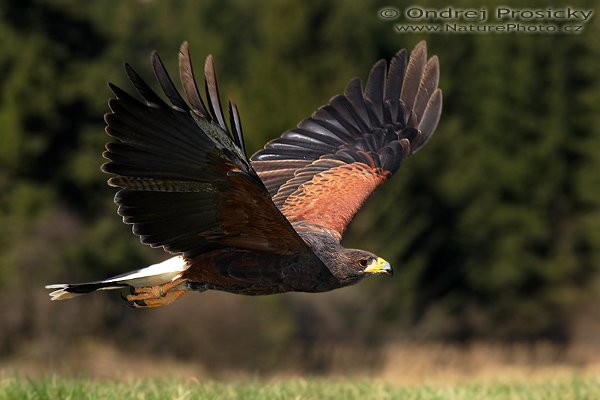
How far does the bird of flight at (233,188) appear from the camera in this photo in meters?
5.91

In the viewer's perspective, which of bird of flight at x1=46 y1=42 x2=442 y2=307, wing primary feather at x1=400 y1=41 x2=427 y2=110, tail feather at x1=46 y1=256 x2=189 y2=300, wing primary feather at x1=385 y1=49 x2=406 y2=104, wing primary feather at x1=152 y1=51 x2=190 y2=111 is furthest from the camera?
wing primary feather at x1=385 y1=49 x2=406 y2=104

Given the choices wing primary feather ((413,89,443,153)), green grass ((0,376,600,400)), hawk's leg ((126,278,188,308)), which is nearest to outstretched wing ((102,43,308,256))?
hawk's leg ((126,278,188,308))

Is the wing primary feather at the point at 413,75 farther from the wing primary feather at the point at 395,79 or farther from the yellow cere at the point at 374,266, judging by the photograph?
the yellow cere at the point at 374,266

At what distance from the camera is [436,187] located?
3956 centimetres

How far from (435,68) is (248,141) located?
25.1m

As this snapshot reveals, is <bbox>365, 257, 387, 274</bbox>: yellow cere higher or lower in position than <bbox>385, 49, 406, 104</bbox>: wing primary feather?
lower

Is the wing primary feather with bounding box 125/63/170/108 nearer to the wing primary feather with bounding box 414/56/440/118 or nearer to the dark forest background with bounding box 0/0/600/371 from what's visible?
the wing primary feather with bounding box 414/56/440/118

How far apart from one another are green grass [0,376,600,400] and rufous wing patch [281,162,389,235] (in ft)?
3.61

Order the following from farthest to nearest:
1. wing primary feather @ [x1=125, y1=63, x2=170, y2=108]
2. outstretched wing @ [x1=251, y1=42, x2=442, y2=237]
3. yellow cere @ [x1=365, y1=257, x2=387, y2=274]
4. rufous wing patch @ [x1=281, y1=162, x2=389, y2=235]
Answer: outstretched wing @ [x1=251, y1=42, x2=442, y2=237] < rufous wing patch @ [x1=281, y1=162, x2=389, y2=235] < yellow cere @ [x1=365, y1=257, x2=387, y2=274] < wing primary feather @ [x1=125, y1=63, x2=170, y2=108]

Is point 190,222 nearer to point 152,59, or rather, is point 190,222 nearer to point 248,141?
point 152,59

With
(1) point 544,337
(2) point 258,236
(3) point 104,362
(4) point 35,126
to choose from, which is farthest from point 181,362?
(2) point 258,236

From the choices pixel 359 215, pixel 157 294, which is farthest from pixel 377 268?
pixel 359 215

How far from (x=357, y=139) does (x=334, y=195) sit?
1.13m

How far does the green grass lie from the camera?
660 centimetres
